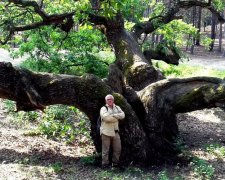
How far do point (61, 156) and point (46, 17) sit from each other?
15.7 feet

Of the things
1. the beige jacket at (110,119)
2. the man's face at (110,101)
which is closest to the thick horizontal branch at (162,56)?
the beige jacket at (110,119)

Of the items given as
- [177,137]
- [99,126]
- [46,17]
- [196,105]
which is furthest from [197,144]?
[46,17]

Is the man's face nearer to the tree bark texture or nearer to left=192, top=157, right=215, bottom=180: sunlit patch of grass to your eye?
the tree bark texture

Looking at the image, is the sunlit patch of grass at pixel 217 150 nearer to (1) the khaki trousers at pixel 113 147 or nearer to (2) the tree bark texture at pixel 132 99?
(2) the tree bark texture at pixel 132 99

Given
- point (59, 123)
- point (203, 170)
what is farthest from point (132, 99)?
point (59, 123)

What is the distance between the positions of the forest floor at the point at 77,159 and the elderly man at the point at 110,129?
35 cm

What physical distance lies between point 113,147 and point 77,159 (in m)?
1.16

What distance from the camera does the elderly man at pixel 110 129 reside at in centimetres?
872

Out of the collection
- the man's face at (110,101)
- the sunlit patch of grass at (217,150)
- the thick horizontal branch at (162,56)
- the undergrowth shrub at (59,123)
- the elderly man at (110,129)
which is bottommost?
the sunlit patch of grass at (217,150)

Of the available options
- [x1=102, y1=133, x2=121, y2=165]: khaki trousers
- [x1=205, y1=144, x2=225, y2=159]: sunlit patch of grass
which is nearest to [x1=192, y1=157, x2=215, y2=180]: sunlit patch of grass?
[x1=205, y1=144, x2=225, y2=159]: sunlit patch of grass

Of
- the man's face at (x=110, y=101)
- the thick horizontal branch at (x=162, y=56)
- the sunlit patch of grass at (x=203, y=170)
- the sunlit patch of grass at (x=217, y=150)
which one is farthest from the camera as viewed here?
the thick horizontal branch at (x=162, y=56)

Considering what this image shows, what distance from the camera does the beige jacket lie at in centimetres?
871

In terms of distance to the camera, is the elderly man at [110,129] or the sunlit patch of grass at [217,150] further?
the sunlit patch of grass at [217,150]

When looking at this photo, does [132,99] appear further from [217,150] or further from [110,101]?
[217,150]
